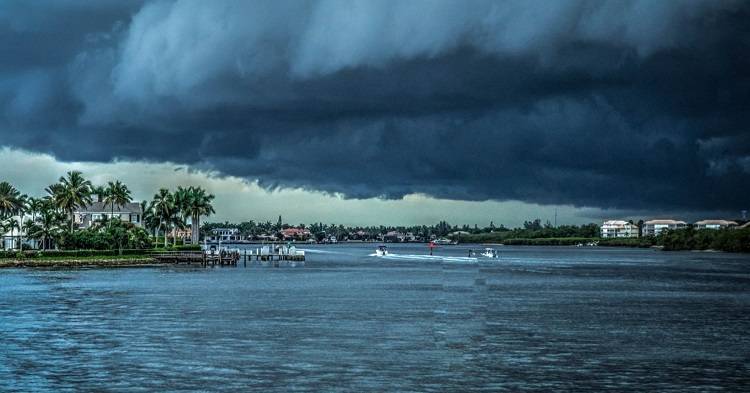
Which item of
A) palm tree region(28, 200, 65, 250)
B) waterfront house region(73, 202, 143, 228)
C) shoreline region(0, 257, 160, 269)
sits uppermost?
waterfront house region(73, 202, 143, 228)

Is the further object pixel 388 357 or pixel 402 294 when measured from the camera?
pixel 402 294

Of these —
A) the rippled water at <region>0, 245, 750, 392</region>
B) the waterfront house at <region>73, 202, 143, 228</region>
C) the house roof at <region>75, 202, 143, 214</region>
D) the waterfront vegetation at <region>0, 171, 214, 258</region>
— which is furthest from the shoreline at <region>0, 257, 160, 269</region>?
the house roof at <region>75, 202, 143, 214</region>

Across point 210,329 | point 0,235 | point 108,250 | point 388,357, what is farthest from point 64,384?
point 0,235

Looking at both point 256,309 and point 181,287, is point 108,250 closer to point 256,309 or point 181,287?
point 181,287

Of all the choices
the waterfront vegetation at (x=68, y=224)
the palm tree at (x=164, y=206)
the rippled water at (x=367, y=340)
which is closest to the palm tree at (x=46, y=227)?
the waterfront vegetation at (x=68, y=224)

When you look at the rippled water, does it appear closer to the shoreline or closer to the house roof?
the shoreline

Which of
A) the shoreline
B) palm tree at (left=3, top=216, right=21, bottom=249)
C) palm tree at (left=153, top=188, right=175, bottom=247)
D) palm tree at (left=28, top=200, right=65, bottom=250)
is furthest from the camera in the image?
palm tree at (left=153, top=188, right=175, bottom=247)
